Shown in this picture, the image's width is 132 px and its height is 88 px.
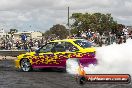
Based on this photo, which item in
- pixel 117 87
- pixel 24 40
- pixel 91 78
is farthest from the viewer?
pixel 24 40

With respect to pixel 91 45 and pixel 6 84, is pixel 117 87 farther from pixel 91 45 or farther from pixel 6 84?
pixel 91 45

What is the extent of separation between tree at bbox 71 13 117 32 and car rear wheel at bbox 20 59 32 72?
220 feet

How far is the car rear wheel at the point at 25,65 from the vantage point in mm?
19312

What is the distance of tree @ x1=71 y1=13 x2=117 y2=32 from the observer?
8838 cm

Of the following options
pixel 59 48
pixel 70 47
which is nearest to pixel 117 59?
pixel 70 47

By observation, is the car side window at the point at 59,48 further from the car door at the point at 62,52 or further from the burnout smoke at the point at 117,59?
the burnout smoke at the point at 117,59

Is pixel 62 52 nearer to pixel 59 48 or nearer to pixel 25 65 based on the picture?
pixel 59 48

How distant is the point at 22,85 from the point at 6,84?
787mm

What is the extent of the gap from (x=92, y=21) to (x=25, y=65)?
243ft

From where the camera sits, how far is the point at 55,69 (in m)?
19.8

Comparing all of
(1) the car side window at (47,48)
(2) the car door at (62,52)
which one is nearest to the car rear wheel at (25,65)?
(1) the car side window at (47,48)

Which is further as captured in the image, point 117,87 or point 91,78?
point 117,87

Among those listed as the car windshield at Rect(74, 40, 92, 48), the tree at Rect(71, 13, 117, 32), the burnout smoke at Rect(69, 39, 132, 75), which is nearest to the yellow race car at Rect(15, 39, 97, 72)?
the car windshield at Rect(74, 40, 92, 48)

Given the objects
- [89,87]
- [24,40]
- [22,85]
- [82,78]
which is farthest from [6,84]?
[24,40]
